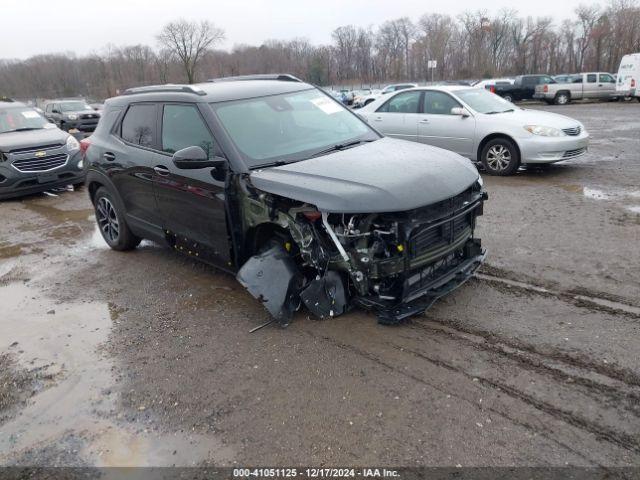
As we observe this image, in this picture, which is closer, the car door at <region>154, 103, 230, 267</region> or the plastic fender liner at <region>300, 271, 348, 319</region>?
the plastic fender liner at <region>300, 271, 348, 319</region>

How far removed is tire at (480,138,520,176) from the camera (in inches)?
353

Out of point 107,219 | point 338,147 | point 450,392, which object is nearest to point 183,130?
point 338,147

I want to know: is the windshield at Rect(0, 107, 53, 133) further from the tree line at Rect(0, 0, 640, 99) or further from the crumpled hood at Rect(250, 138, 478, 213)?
the tree line at Rect(0, 0, 640, 99)

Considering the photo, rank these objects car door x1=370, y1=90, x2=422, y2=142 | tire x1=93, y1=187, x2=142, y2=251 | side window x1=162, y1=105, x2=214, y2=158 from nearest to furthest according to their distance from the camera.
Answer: side window x1=162, y1=105, x2=214, y2=158 < tire x1=93, y1=187, x2=142, y2=251 < car door x1=370, y1=90, x2=422, y2=142

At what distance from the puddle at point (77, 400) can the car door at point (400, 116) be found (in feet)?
23.6

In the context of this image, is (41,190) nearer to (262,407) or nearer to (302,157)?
(302,157)

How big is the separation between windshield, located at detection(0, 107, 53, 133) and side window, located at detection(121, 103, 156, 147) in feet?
21.0

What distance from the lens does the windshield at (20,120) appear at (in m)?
10.4

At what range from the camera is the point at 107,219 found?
6.49 metres

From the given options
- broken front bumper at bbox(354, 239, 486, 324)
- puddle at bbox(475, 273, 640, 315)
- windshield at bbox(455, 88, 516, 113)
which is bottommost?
puddle at bbox(475, 273, 640, 315)

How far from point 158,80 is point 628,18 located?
222 feet

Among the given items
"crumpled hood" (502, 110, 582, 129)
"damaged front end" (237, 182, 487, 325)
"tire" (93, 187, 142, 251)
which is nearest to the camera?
"damaged front end" (237, 182, 487, 325)

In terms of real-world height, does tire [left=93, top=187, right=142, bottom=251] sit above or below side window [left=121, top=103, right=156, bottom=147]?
Answer: below

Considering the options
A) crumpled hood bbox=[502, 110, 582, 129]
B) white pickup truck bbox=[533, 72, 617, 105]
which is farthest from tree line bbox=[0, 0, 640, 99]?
crumpled hood bbox=[502, 110, 582, 129]
